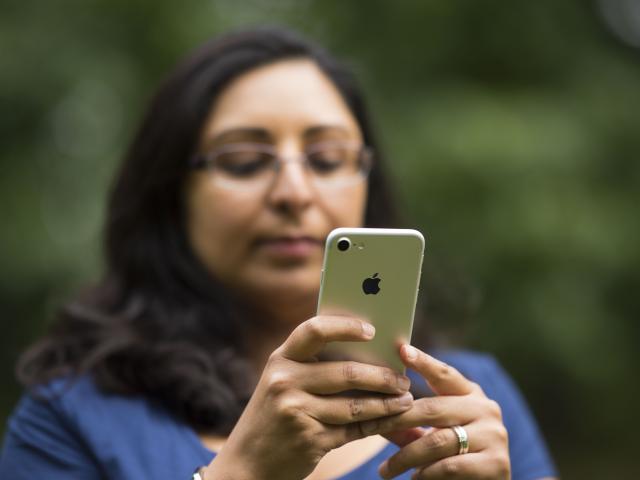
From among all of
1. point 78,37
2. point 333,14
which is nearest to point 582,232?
point 333,14

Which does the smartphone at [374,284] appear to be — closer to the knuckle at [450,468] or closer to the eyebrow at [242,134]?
the knuckle at [450,468]

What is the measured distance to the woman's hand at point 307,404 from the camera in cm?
95

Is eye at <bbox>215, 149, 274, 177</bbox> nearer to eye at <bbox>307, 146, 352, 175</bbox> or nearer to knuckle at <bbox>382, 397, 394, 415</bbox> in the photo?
eye at <bbox>307, 146, 352, 175</bbox>

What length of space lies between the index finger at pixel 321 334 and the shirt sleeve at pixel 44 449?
653 mm

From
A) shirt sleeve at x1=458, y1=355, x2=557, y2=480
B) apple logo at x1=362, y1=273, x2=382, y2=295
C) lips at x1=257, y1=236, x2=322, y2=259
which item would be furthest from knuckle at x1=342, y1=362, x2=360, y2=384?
shirt sleeve at x1=458, y1=355, x2=557, y2=480

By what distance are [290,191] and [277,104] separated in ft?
0.75

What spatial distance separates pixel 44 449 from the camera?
139cm

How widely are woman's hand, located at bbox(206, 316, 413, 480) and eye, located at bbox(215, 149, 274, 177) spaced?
0.68 meters

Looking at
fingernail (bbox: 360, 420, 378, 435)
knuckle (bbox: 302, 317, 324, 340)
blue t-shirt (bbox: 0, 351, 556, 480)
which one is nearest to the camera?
knuckle (bbox: 302, 317, 324, 340)

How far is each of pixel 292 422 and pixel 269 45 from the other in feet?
3.61

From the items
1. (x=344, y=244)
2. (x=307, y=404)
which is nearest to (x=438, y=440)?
(x=307, y=404)

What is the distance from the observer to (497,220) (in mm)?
3141

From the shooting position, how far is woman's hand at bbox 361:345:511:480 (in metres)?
1.04

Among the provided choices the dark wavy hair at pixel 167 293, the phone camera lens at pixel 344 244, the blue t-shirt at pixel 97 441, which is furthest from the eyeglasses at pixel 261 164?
the phone camera lens at pixel 344 244
